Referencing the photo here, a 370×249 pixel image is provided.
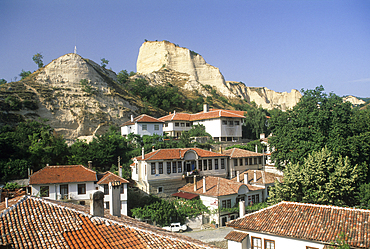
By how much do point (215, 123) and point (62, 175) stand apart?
81.3 feet

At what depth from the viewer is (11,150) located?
28891 mm

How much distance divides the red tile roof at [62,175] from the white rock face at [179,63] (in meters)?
72.6

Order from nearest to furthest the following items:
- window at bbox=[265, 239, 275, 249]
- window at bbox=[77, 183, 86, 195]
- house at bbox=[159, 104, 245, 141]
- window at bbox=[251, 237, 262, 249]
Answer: window at bbox=[265, 239, 275, 249]
window at bbox=[251, 237, 262, 249]
window at bbox=[77, 183, 86, 195]
house at bbox=[159, 104, 245, 141]

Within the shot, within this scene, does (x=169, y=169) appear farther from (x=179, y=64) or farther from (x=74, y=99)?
(x=179, y=64)

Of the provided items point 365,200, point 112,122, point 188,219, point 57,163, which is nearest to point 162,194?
point 188,219

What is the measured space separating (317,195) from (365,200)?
125 inches

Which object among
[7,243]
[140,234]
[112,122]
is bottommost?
[140,234]

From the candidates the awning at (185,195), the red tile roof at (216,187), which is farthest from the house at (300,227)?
the awning at (185,195)

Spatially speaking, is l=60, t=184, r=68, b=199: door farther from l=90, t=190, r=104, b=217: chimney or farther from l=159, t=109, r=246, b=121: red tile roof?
l=159, t=109, r=246, b=121: red tile roof

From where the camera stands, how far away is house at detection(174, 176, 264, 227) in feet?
77.5

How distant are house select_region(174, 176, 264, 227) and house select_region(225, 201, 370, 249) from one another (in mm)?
9737

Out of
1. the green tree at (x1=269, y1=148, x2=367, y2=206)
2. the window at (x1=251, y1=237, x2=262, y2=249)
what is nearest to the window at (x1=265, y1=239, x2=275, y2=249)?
the window at (x1=251, y1=237, x2=262, y2=249)

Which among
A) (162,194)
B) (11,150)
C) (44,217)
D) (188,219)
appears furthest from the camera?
(11,150)

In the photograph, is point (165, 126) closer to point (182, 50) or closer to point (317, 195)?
point (317, 195)
